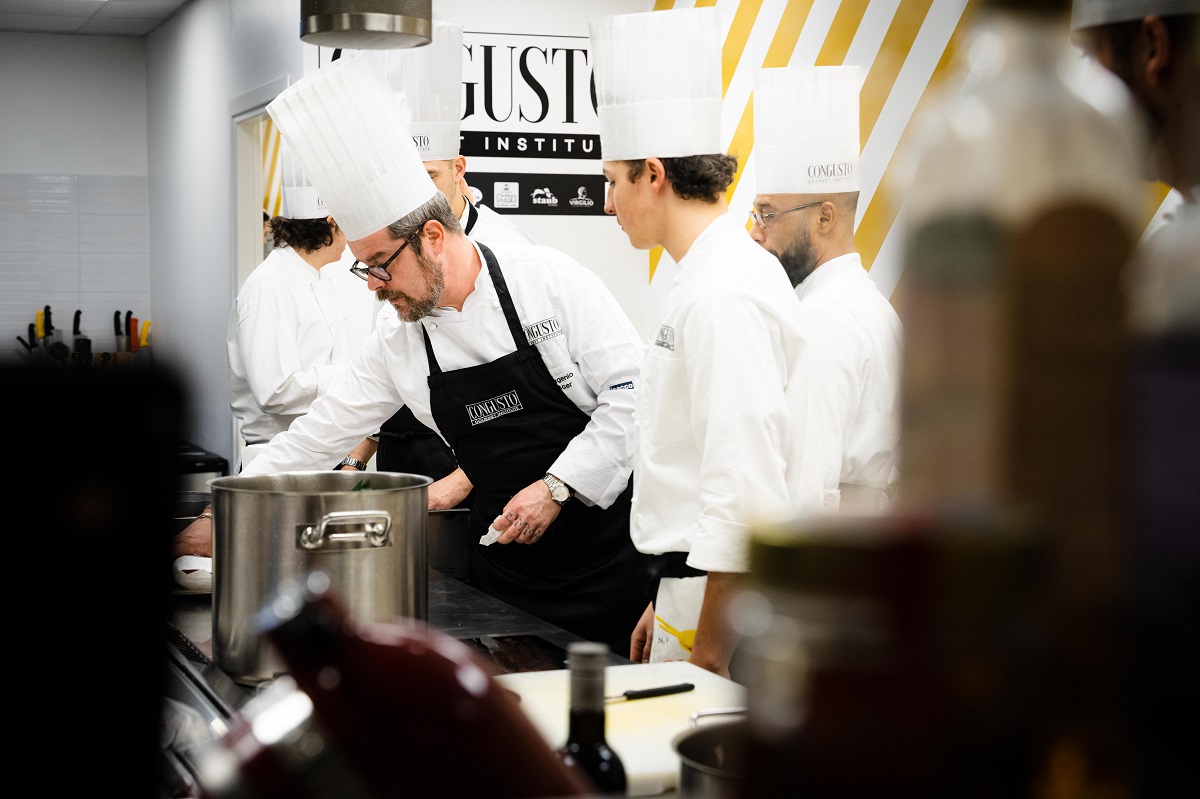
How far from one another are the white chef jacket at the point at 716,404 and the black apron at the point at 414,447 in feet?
5.37

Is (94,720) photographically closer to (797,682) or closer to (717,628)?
(797,682)

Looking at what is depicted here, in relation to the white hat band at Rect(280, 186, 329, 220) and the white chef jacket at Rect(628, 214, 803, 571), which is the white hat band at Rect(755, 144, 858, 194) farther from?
the white hat band at Rect(280, 186, 329, 220)

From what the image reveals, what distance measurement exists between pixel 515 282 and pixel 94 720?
2.47m

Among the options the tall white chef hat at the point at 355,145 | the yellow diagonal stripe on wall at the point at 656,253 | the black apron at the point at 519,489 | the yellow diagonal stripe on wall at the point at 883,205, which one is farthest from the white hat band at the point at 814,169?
the yellow diagonal stripe on wall at the point at 656,253

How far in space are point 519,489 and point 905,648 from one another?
8.68 feet

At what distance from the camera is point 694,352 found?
7.30 feet

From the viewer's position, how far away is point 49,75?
834cm

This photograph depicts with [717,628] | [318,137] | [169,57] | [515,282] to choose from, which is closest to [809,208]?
[515,282]

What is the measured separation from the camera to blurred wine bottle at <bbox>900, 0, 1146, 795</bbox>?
0.40m

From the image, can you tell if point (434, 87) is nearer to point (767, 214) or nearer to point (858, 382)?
point (767, 214)

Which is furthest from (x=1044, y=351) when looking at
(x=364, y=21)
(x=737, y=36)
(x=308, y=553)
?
(x=737, y=36)

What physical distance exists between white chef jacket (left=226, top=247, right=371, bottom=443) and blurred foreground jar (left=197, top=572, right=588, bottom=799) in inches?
180

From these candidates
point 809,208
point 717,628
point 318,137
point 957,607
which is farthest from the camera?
point 809,208

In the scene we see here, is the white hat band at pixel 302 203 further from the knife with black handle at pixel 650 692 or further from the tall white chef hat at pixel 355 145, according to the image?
the knife with black handle at pixel 650 692
